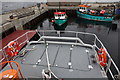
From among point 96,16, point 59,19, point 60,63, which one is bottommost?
point 60,63

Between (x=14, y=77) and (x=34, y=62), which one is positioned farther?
(x=34, y=62)

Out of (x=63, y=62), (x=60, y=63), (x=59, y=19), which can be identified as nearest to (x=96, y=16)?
(x=59, y=19)

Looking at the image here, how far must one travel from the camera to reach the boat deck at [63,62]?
11.9 feet

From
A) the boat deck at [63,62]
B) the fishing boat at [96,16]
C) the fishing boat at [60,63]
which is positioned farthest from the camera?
the fishing boat at [96,16]

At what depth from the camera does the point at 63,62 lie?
13.8 ft

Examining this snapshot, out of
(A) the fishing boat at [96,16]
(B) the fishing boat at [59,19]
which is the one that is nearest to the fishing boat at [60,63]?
(B) the fishing boat at [59,19]

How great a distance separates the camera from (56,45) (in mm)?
5664

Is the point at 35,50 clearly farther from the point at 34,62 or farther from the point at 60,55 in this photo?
the point at 60,55

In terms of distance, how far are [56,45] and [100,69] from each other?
113 inches

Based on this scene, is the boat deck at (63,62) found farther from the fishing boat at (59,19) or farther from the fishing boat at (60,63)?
the fishing boat at (59,19)

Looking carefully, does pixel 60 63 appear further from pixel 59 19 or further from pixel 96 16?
pixel 96 16

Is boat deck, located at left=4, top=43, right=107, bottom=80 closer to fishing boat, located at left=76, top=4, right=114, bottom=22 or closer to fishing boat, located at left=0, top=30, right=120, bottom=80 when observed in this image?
fishing boat, located at left=0, top=30, right=120, bottom=80

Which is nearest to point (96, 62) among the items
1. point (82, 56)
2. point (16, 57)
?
point (82, 56)

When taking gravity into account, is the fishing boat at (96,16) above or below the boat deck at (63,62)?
above
